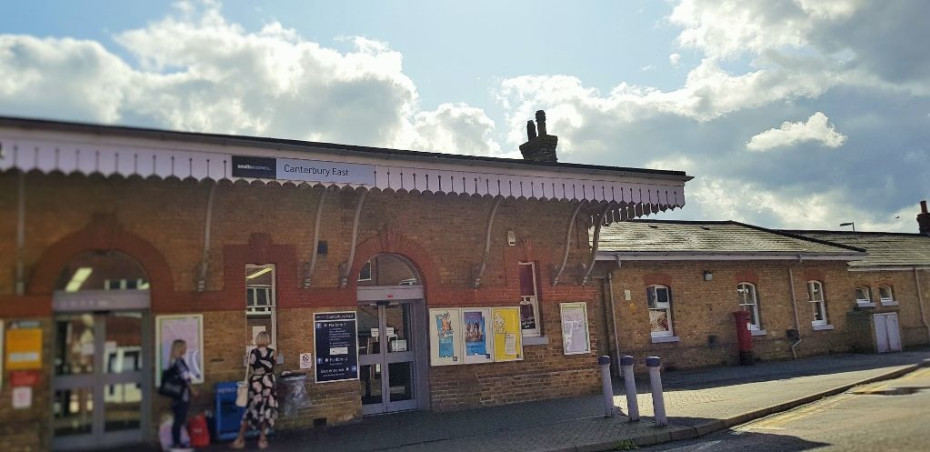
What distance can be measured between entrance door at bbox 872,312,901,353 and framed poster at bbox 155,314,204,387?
2131 centimetres

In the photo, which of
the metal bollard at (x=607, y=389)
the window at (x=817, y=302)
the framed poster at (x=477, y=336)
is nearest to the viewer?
the metal bollard at (x=607, y=389)

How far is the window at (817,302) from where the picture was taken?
22.8m

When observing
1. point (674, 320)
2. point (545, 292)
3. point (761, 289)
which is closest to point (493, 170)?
point (545, 292)

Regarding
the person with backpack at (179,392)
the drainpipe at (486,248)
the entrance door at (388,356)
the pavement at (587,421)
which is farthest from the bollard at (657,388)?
the person with backpack at (179,392)

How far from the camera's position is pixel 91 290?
9578 millimetres

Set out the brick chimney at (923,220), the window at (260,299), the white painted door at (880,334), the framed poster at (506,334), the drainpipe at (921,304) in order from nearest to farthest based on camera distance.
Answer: the window at (260,299) < the framed poster at (506,334) < the white painted door at (880,334) < the drainpipe at (921,304) < the brick chimney at (923,220)

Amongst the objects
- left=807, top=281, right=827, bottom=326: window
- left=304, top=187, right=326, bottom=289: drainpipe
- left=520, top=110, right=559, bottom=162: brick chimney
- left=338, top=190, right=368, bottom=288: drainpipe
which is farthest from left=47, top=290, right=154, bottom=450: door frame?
left=807, top=281, right=827, bottom=326: window

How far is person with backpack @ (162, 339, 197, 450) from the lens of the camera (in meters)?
9.16

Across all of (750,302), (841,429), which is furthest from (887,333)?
(841,429)

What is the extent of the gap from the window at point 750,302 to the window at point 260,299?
15405 mm

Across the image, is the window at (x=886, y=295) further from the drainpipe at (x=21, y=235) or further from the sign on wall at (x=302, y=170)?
the drainpipe at (x=21, y=235)

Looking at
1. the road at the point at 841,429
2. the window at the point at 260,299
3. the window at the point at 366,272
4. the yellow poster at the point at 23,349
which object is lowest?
the road at the point at 841,429

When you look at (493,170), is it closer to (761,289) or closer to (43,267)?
(43,267)

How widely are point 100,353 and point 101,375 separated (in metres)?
0.31
